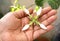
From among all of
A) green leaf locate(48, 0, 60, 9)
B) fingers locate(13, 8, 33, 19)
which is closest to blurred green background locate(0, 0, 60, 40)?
green leaf locate(48, 0, 60, 9)

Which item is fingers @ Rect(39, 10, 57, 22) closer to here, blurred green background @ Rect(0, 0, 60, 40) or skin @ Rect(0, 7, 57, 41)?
skin @ Rect(0, 7, 57, 41)

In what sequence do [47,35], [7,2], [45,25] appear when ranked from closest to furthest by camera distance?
[45,25], [47,35], [7,2]

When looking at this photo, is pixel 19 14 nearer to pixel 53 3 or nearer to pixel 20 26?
pixel 20 26

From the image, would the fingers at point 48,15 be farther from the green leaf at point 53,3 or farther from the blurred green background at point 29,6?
the blurred green background at point 29,6

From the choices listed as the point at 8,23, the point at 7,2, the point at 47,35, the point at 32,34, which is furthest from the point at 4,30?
the point at 7,2

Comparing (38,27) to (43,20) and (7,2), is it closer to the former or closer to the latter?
(43,20)

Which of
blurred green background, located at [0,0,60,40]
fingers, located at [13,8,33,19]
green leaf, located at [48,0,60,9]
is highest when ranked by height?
green leaf, located at [48,0,60,9]

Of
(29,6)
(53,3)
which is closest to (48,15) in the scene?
(53,3)

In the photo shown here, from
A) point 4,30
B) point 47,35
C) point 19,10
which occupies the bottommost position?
point 47,35
